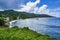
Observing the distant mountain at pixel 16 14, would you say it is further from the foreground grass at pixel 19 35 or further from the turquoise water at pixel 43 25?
the foreground grass at pixel 19 35

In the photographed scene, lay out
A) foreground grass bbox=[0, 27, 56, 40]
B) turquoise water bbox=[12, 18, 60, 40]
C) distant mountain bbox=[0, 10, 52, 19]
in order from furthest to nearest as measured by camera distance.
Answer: distant mountain bbox=[0, 10, 52, 19] → turquoise water bbox=[12, 18, 60, 40] → foreground grass bbox=[0, 27, 56, 40]

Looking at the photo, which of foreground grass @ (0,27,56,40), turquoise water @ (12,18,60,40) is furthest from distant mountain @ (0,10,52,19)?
foreground grass @ (0,27,56,40)

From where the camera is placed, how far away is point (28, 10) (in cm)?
473

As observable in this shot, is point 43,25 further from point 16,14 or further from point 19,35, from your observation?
point 19,35

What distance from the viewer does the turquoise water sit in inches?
178

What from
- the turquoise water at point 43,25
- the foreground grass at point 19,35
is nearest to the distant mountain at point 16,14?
the turquoise water at point 43,25

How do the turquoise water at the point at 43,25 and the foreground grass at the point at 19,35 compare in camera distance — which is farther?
the turquoise water at the point at 43,25

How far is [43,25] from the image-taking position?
184 inches

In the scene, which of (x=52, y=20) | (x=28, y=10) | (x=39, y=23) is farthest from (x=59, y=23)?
(x=28, y=10)

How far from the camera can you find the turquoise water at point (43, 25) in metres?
4.51

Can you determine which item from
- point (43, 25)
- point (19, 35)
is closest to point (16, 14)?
point (43, 25)

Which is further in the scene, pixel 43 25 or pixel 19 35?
pixel 43 25

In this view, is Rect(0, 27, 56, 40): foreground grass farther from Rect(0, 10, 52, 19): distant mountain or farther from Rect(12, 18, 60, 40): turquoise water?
Rect(0, 10, 52, 19): distant mountain

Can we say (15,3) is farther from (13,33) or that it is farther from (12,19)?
(13,33)
